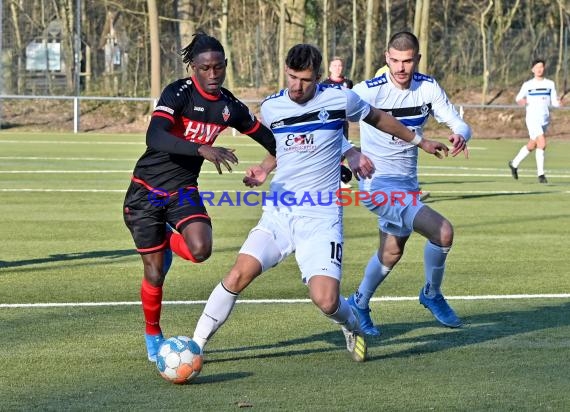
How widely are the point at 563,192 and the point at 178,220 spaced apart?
42.8ft

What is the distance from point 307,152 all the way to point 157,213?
1047mm

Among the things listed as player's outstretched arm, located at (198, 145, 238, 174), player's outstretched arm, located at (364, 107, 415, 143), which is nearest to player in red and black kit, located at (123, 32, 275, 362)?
player's outstretched arm, located at (198, 145, 238, 174)

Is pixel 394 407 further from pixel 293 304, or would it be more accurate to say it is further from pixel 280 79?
pixel 280 79

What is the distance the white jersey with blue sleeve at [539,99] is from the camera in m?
22.7

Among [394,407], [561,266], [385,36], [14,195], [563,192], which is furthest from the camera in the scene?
[385,36]

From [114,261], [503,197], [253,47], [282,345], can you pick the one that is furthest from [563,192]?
[253,47]

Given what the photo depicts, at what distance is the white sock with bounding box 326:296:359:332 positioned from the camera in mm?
7191

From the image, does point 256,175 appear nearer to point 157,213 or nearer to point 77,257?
point 157,213

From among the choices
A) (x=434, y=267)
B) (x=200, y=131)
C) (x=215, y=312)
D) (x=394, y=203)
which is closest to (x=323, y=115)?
(x=200, y=131)

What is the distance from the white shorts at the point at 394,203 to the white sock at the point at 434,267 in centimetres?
21

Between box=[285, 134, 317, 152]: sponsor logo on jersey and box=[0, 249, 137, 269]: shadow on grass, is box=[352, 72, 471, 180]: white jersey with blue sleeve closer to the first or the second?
box=[285, 134, 317, 152]: sponsor logo on jersey

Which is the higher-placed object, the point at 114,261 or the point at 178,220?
the point at 178,220

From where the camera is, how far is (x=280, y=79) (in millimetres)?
41750

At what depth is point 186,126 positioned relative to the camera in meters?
7.41
